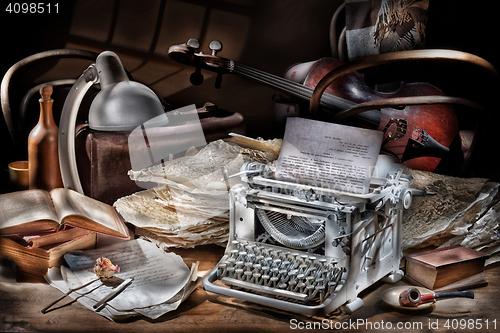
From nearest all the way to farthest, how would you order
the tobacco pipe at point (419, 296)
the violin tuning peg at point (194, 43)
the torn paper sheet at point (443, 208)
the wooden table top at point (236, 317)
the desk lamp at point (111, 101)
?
the wooden table top at point (236, 317)
the tobacco pipe at point (419, 296)
the desk lamp at point (111, 101)
the torn paper sheet at point (443, 208)
the violin tuning peg at point (194, 43)

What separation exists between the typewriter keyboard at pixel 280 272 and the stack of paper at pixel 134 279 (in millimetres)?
204

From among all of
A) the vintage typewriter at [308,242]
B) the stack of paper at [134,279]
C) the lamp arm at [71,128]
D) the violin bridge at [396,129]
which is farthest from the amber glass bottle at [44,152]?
the violin bridge at [396,129]

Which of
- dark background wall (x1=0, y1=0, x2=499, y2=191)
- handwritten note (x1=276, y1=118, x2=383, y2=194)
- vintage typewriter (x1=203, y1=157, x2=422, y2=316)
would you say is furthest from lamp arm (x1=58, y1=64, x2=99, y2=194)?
handwritten note (x1=276, y1=118, x2=383, y2=194)

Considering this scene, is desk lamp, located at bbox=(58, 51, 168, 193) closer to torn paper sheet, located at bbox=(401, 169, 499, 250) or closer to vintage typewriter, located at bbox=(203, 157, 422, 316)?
vintage typewriter, located at bbox=(203, 157, 422, 316)

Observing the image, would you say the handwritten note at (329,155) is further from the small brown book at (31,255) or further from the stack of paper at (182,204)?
the small brown book at (31,255)

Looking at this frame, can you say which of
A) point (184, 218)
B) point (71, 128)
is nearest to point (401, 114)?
point (184, 218)

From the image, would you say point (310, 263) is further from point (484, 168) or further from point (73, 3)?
point (73, 3)

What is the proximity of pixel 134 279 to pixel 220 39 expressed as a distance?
1.50 metres

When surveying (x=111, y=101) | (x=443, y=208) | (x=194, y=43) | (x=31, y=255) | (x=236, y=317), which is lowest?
(x=31, y=255)

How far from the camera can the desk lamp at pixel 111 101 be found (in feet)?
7.27

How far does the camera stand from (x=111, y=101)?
2221 mm

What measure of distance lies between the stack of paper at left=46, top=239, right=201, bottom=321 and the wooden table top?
0.04 m

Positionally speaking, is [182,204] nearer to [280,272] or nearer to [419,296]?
[280,272]

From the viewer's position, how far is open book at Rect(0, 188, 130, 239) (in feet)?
6.91
